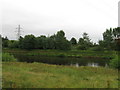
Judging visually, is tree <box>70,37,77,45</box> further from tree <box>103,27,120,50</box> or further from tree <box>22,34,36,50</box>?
tree <box>22,34,36,50</box>

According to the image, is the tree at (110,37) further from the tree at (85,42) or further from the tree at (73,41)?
the tree at (73,41)

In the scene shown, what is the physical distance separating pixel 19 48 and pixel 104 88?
261ft

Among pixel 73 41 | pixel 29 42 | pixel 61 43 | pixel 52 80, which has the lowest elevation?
pixel 52 80

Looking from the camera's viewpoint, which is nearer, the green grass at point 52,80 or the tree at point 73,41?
the green grass at point 52,80

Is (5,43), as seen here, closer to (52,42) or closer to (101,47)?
(52,42)

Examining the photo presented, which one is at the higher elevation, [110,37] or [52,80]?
[110,37]

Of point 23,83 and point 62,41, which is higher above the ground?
point 62,41

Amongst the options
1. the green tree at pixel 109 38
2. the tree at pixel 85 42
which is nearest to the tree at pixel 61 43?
the tree at pixel 85 42

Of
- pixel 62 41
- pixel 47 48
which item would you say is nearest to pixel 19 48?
pixel 47 48

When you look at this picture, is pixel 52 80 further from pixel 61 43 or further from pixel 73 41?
pixel 73 41

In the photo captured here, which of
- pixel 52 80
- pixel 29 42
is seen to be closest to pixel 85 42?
pixel 29 42

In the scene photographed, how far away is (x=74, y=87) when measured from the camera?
12172mm

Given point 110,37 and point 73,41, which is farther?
point 73,41

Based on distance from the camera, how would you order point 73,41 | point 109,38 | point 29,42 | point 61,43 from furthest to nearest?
point 73,41 < point 109,38 < point 61,43 < point 29,42
